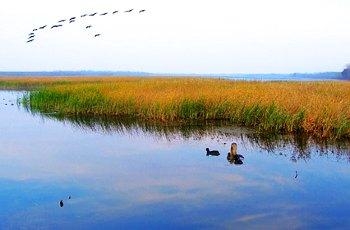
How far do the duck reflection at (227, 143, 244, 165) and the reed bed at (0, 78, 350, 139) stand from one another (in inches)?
122

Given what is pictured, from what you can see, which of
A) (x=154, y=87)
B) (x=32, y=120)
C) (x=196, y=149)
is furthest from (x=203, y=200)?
(x=154, y=87)

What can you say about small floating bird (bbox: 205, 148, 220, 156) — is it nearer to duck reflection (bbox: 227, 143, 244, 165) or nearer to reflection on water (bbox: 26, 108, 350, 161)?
duck reflection (bbox: 227, 143, 244, 165)

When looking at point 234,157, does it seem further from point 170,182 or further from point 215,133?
point 215,133

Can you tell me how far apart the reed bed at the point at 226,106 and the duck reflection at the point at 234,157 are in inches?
122

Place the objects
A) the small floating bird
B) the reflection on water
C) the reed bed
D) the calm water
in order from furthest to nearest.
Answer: the reed bed < the reflection on water < the small floating bird < the calm water

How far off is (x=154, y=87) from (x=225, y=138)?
1015cm

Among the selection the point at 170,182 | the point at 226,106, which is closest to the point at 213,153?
the point at 170,182

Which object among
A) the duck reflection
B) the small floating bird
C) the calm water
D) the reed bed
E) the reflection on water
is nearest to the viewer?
the calm water

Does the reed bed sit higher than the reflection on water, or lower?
higher

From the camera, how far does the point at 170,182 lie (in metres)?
8.27

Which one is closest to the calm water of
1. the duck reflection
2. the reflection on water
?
the reflection on water

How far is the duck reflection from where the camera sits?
9.80 meters

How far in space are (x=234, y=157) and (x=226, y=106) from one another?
19.9ft

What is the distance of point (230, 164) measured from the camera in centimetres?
962
